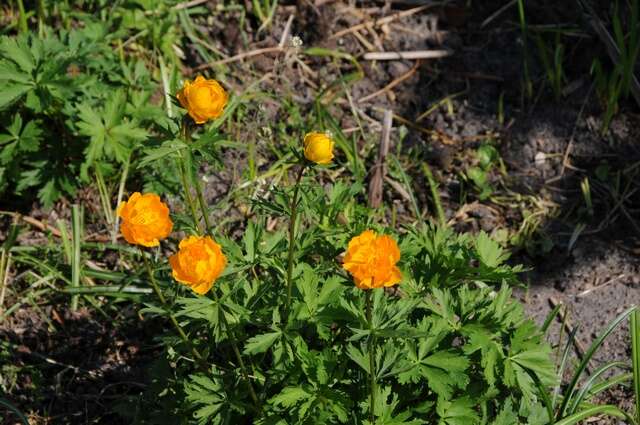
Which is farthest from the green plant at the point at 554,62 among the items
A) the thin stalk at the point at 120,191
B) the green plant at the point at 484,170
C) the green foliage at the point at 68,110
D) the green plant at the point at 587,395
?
the thin stalk at the point at 120,191

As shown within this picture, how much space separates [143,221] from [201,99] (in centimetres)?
29

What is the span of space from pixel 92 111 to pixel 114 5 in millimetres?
669

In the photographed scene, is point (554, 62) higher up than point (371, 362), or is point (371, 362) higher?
point (371, 362)

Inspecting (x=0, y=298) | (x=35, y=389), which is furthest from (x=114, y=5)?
(x=35, y=389)

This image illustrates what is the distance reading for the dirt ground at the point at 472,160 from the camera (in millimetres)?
2891

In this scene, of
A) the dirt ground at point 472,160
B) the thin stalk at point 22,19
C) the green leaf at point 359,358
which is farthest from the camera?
the thin stalk at point 22,19

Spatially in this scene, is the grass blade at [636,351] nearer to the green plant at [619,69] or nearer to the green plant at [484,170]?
the green plant at [484,170]

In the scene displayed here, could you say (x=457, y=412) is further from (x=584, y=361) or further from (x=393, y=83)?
(x=393, y=83)

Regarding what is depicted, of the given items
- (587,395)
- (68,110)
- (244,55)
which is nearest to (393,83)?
(244,55)

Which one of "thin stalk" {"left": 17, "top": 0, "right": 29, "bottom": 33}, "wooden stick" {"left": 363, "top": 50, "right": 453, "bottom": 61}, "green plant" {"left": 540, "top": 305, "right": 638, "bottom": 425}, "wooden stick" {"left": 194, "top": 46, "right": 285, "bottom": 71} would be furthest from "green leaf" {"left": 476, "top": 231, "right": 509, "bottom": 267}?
"thin stalk" {"left": 17, "top": 0, "right": 29, "bottom": 33}

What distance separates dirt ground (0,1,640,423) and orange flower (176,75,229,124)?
1.25 metres

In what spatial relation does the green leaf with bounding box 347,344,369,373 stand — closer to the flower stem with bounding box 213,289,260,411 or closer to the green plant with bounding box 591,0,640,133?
the flower stem with bounding box 213,289,260,411

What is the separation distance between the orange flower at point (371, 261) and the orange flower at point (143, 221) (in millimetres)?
436

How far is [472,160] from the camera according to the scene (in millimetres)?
3396
